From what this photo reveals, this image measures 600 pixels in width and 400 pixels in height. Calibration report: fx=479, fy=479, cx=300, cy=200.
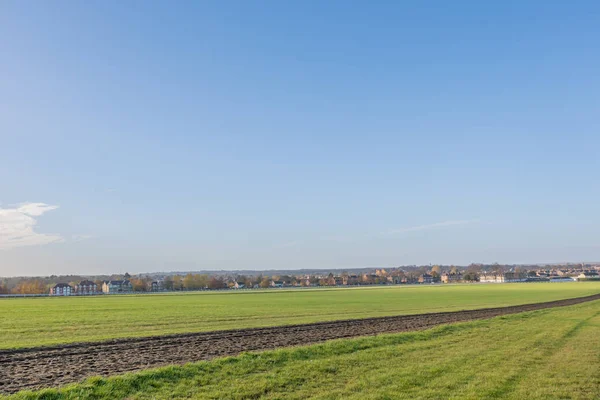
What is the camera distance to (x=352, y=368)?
16406 mm

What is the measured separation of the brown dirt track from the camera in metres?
16.1

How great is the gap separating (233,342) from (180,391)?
11084mm

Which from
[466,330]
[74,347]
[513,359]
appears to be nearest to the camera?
[513,359]

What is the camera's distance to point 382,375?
49.3ft

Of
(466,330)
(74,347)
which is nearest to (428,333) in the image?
(466,330)

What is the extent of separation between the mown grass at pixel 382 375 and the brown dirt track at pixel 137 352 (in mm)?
2267

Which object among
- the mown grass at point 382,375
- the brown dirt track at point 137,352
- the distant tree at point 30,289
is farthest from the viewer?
the distant tree at point 30,289

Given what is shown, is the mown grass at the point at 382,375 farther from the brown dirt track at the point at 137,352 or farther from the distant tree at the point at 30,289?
the distant tree at the point at 30,289

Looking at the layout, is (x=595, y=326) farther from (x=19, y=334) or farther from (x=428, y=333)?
(x=19, y=334)

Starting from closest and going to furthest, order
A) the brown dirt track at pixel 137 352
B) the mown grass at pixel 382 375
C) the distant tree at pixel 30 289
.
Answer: the mown grass at pixel 382 375, the brown dirt track at pixel 137 352, the distant tree at pixel 30 289

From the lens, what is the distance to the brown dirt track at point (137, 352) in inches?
632

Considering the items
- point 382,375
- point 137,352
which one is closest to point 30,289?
point 137,352

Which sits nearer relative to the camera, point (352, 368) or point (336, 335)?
point (352, 368)

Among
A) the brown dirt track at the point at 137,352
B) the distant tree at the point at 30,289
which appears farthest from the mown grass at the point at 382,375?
the distant tree at the point at 30,289
